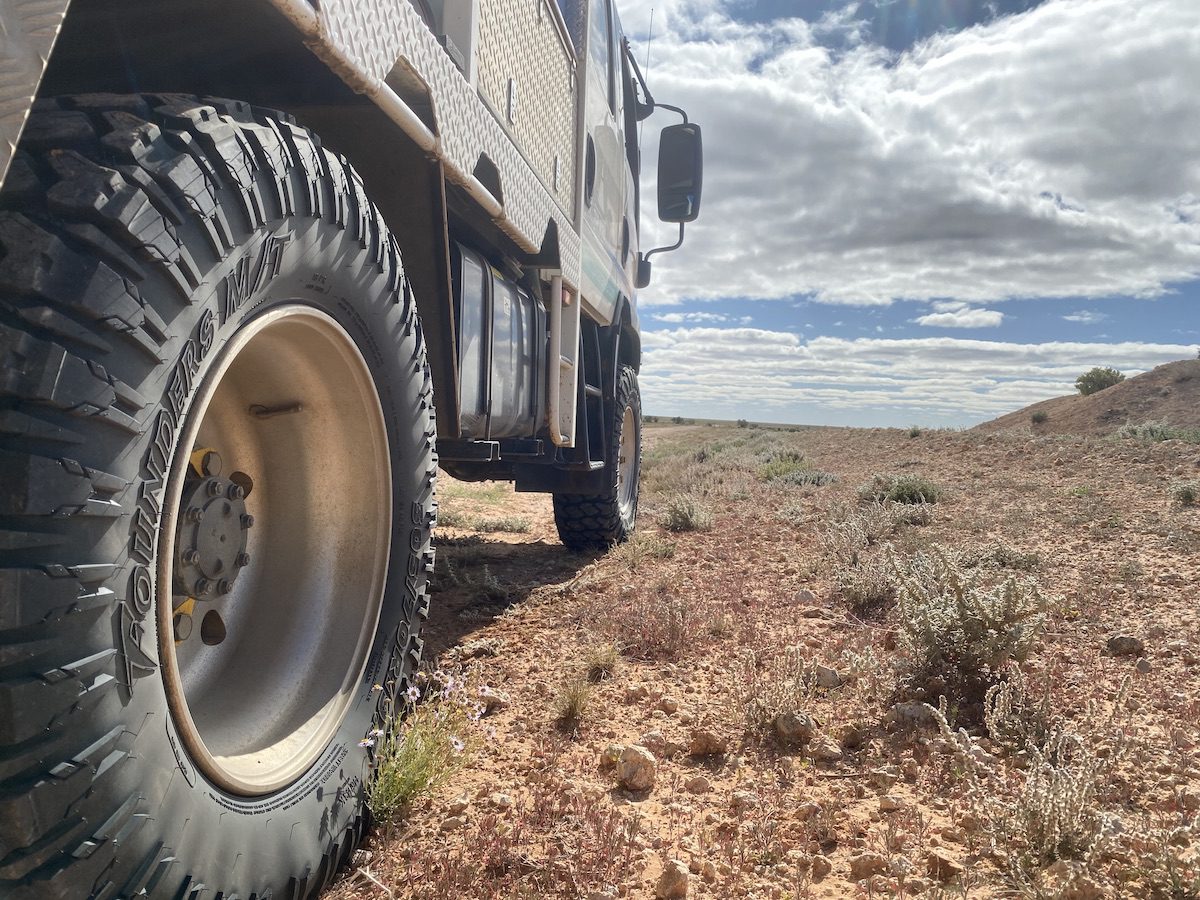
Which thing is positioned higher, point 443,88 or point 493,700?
point 443,88

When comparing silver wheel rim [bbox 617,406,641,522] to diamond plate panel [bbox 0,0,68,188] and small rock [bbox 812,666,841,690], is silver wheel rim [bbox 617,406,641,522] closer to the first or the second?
small rock [bbox 812,666,841,690]

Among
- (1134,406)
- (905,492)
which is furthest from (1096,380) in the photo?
(905,492)

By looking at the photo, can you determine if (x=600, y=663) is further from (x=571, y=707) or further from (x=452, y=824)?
(x=452, y=824)

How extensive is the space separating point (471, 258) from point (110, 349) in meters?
1.90

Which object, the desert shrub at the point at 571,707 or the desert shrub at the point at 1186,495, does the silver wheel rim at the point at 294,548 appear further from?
the desert shrub at the point at 1186,495

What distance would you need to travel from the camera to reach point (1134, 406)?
25359 millimetres

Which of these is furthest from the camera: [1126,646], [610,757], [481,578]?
[481,578]

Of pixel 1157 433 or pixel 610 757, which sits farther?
pixel 1157 433

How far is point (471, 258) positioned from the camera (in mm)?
2939

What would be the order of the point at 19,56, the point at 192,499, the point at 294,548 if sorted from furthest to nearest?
the point at 294,548 < the point at 192,499 < the point at 19,56

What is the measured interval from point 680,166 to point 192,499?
198 inches

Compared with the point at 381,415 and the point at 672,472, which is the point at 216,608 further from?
the point at 672,472

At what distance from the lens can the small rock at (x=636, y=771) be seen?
7.72 ft

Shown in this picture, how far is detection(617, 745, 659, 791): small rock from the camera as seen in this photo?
2354 millimetres
